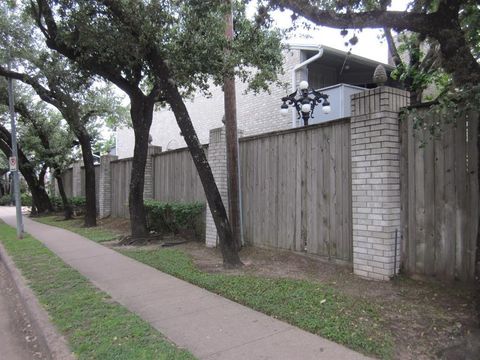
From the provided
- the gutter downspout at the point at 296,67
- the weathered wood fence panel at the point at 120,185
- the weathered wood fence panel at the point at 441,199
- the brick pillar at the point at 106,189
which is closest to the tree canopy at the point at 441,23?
the weathered wood fence panel at the point at 441,199

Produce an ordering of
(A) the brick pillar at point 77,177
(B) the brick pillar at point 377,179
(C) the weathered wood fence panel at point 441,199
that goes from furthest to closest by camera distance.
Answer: (A) the brick pillar at point 77,177
(B) the brick pillar at point 377,179
(C) the weathered wood fence panel at point 441,199

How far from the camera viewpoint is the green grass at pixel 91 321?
397 centimetres

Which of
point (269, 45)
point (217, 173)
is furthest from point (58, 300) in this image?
point (269, 45)

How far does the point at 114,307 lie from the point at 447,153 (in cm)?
458

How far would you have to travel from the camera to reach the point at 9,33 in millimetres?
13289

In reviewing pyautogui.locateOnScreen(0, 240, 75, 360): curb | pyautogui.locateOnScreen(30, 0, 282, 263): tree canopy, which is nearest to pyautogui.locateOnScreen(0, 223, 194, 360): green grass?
pyautogui.locateOnScreen(0, 240, 75, 360): curb

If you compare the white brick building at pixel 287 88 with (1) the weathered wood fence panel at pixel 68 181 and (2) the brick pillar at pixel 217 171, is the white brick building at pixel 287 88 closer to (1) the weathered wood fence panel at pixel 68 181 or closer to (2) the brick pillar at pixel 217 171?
(2) the brick pillar at pixel 217 171

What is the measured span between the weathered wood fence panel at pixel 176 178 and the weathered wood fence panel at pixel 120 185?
2.49 meters

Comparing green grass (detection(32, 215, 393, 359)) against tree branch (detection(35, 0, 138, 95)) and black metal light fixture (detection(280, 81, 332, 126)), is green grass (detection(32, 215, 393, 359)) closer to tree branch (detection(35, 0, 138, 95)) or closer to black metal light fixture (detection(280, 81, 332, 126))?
tree branch (detection(35, 0, 138, 95))

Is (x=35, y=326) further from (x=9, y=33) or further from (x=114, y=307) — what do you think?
(x=9, y=33)

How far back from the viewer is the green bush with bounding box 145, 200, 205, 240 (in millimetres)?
10142

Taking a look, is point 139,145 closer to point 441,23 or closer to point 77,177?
point 441,23

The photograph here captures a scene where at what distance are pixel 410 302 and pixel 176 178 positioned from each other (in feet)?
27.2

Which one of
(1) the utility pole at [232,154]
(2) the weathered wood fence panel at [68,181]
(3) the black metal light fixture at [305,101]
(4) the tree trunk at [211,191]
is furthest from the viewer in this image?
(2) the weathered wood fence panel at [68,181]
